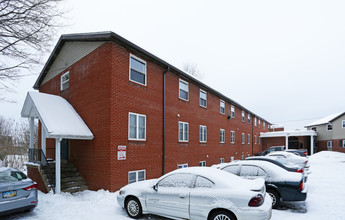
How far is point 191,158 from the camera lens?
16.4 meters

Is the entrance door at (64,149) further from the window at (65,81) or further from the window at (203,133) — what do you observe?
the window at (203,133)

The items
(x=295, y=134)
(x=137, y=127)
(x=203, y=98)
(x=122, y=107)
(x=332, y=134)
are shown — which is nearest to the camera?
(x=122, y=107)

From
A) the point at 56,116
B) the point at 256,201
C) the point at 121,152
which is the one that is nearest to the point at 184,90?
the point at 121,152

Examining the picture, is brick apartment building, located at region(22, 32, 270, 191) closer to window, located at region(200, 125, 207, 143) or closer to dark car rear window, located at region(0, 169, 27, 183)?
window, located at region(200, 125, 207, 143)

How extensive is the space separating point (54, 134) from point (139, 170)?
14.4 ft

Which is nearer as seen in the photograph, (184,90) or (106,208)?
(106,208)

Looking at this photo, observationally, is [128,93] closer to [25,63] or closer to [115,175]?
[115,175]

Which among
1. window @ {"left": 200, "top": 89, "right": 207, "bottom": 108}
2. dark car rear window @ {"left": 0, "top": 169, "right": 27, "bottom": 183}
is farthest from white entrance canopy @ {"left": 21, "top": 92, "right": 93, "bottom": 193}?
window @ {"left": 200, "top": 89, "right": 207, "bottom": 108}

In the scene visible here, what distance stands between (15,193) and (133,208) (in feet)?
10.9

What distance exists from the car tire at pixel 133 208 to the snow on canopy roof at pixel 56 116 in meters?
4.66

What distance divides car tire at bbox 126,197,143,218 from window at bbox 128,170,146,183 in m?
4.20

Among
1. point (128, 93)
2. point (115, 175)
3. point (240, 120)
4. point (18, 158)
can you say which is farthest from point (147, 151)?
point (240, 120)

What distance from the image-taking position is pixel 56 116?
34.4ft

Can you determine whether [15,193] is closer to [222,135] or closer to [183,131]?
[183,131]
